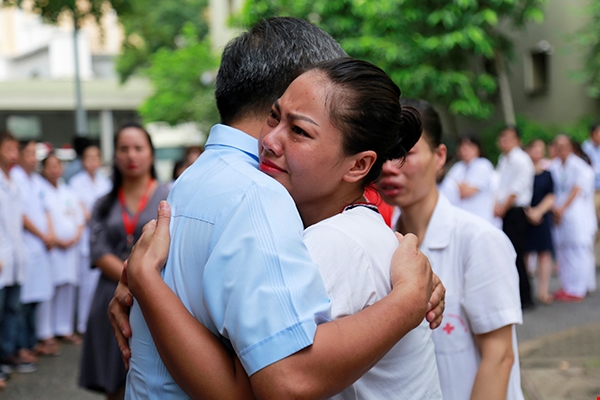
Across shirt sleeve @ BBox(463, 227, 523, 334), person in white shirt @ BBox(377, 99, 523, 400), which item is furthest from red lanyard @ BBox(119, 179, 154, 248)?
shirt sleeve @ BBox(463, 227, 523, 334)

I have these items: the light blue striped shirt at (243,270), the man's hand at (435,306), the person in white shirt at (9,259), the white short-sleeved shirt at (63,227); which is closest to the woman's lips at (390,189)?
the man's hand at (435,306)

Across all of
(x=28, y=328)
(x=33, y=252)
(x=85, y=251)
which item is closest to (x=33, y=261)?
(x=33, y=252)

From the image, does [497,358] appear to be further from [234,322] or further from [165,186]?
[165,186]

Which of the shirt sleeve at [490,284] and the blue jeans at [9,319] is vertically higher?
the shirt sleeve at [490,284]

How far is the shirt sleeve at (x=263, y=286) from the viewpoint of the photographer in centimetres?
144

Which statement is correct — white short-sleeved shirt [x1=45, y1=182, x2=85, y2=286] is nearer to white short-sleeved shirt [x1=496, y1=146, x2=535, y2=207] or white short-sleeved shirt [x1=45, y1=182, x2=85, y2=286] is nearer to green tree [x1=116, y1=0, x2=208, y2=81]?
white short-sleeved shirt [x1=496, y1=146, x2=535, y2=207]

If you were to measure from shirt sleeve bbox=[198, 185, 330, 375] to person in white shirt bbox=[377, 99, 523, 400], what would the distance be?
1.07 metres

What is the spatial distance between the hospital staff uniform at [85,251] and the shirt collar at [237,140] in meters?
6.34

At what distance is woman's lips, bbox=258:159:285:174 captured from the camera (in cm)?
173

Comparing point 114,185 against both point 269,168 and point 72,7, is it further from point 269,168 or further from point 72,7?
point 72,7

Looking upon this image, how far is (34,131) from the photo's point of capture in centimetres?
4456

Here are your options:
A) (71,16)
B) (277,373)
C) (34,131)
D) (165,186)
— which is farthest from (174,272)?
(34,131)

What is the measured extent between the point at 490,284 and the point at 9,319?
5.51m

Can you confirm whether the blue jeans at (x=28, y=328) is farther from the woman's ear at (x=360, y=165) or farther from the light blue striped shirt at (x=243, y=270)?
the woman's ear at (x=360, y=165)
